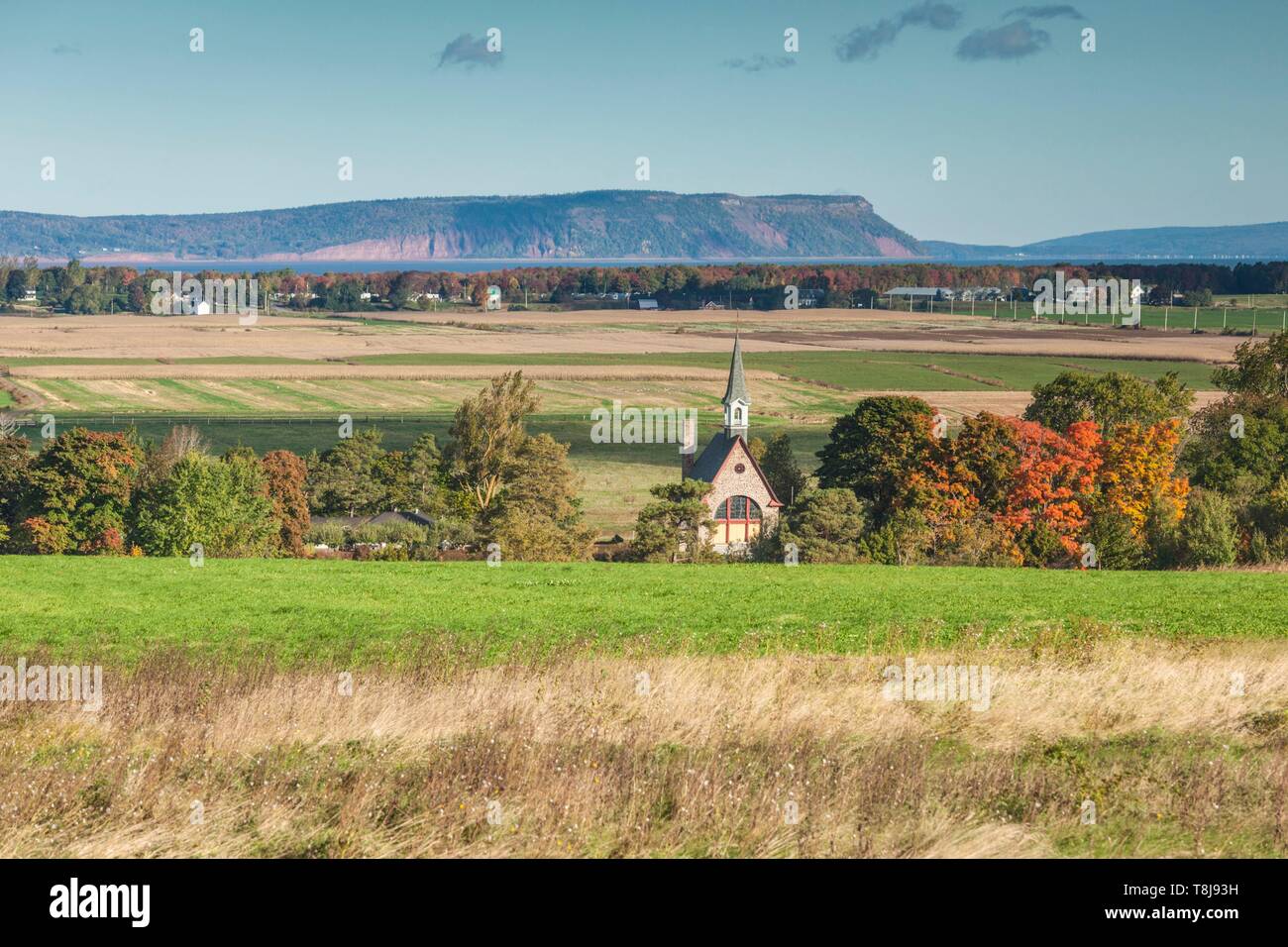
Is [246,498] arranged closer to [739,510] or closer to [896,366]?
[739,510]

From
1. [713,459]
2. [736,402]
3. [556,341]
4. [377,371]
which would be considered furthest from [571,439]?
[556,341]

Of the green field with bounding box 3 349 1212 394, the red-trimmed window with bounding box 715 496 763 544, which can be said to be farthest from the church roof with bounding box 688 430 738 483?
the green field with bounding box 3 349 1212 394

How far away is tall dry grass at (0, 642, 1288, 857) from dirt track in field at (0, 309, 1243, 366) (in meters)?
128

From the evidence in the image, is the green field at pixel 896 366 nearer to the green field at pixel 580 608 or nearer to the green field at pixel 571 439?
the green field at pixel 571 439

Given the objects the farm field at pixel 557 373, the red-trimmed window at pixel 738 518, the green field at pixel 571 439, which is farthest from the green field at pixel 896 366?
the red-trimmed window at pixel 738 518

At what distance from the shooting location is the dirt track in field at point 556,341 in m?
153

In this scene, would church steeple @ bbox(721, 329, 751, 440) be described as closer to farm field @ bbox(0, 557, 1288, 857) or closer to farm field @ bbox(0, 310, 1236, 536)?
farm field @ bbox(0, 310, 1236, 536)

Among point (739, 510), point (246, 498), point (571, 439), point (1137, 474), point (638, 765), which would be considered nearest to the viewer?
point (638, 765)

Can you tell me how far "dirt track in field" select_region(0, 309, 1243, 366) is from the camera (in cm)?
15288

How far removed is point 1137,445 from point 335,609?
46396mm

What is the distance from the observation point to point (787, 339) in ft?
575

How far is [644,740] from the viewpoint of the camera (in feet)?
45.7

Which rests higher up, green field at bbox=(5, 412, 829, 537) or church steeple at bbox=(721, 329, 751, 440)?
church steeple at bbox=(721, 329, 751, 440)

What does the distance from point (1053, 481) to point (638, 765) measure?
165 feet
